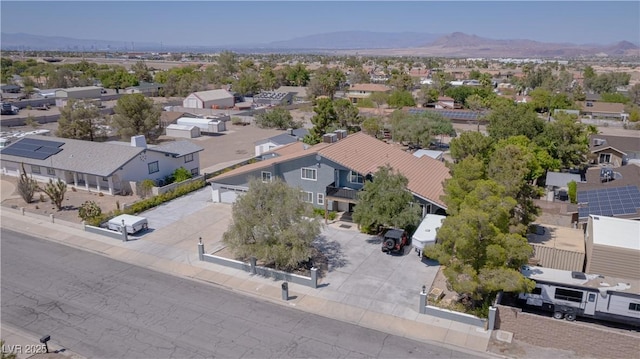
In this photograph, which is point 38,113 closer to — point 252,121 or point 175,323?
point 252,121

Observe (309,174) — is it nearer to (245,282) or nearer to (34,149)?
(245,282)

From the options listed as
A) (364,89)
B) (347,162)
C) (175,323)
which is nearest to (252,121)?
(364,89)

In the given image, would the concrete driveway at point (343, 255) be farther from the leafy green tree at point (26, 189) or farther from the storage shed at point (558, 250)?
the leafy green tree at point (26, 189)

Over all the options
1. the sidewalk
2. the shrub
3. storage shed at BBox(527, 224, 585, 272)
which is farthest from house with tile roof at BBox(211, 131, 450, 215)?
the sidewalk

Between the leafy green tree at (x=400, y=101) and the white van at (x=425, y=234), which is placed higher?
the leafy green tree at (x=400, y=101)

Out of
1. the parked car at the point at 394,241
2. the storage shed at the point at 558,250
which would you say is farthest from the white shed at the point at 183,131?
the storage shed at the point at 558,250

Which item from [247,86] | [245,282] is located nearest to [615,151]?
[245,282]
